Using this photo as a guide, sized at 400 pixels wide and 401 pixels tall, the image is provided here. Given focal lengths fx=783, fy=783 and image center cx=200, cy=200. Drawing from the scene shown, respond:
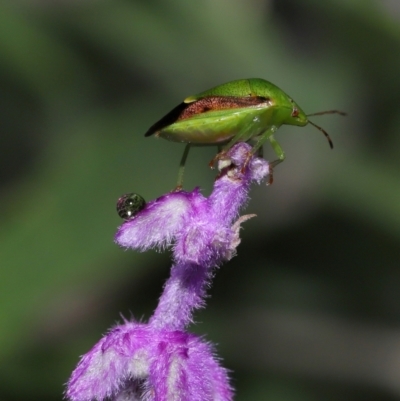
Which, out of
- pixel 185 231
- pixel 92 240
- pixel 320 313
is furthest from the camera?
pixel 320 313

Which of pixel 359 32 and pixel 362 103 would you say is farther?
pixel 362 103

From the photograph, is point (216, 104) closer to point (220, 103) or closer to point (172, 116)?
point (220, 103)

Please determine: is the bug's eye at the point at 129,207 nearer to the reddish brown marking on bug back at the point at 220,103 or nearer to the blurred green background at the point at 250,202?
the reddish brown marking on bug back at the point at 220,103

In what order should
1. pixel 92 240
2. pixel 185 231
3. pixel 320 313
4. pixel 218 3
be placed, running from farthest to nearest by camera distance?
pixel 320 313 < pixel 218 3 < pixel 92 240 < pixel 185 231

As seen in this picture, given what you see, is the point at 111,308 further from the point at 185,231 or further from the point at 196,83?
the point at 185,231

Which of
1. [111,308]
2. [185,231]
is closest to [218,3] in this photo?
[111,308]

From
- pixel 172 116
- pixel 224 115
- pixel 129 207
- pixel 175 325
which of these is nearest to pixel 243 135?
pixel 224 115

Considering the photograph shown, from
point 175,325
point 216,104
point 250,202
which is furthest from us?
point 250,202

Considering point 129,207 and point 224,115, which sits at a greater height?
point 224,115
